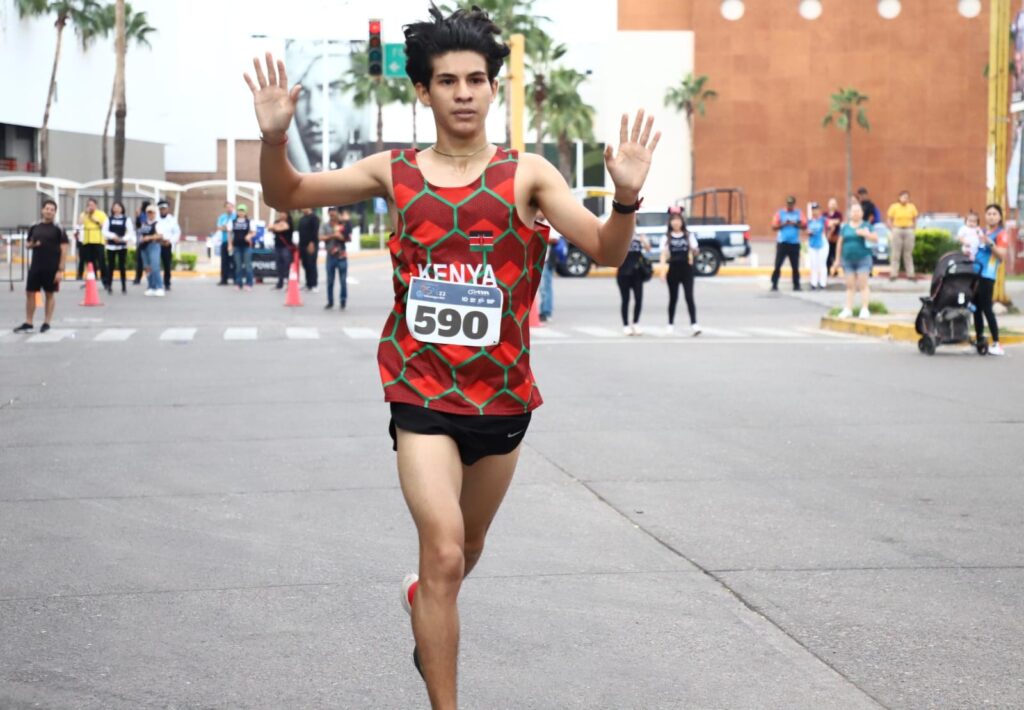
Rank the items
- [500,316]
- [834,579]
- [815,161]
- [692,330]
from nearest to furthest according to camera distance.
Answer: [500,316], [834,579], [692,330], [815,161]

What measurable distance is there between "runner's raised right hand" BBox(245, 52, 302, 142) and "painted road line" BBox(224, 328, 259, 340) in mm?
15966

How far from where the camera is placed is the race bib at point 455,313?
4.33 meters

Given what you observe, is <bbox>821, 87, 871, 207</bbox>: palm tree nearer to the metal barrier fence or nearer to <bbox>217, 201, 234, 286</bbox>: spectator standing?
the metal barrier fence

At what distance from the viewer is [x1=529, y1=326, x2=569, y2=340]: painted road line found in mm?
20812

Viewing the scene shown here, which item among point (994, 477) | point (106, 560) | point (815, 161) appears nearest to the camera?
point (106, 560)

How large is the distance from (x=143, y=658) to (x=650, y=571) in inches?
88.7

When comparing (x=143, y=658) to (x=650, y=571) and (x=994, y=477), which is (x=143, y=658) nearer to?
(x=650, y=571)

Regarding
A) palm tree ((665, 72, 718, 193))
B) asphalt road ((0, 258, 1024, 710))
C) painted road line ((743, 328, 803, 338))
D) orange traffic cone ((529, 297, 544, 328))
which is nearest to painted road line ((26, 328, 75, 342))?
asphalt road ((0, 258, 1024, 710))

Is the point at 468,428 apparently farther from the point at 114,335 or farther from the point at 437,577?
the point at 114,335

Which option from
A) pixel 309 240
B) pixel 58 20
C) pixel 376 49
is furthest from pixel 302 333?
pixel 58 20

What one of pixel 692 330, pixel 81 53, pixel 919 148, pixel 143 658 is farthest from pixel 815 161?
pixel 143 658

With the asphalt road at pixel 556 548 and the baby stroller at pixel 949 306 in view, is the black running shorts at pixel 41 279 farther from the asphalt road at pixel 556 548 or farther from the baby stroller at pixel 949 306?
the baby stroller at pixel 949 306

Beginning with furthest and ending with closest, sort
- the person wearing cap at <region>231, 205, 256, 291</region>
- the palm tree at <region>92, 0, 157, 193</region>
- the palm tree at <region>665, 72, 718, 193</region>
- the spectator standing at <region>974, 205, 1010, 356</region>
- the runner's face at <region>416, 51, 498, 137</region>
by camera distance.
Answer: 1. the palm tree at <region>665, 72, 718, 193</region>
2. the palm tree at <region>92, 0, 157, 193</region>
3. the person wearing cap at <region>231, 205, 256, 291</region>
4. the spectator standing at <region>974, 205, 1010, 356</region>
5. the runner's face at <region>416, 51, 498, 137</region>

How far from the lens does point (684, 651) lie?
5359mm
